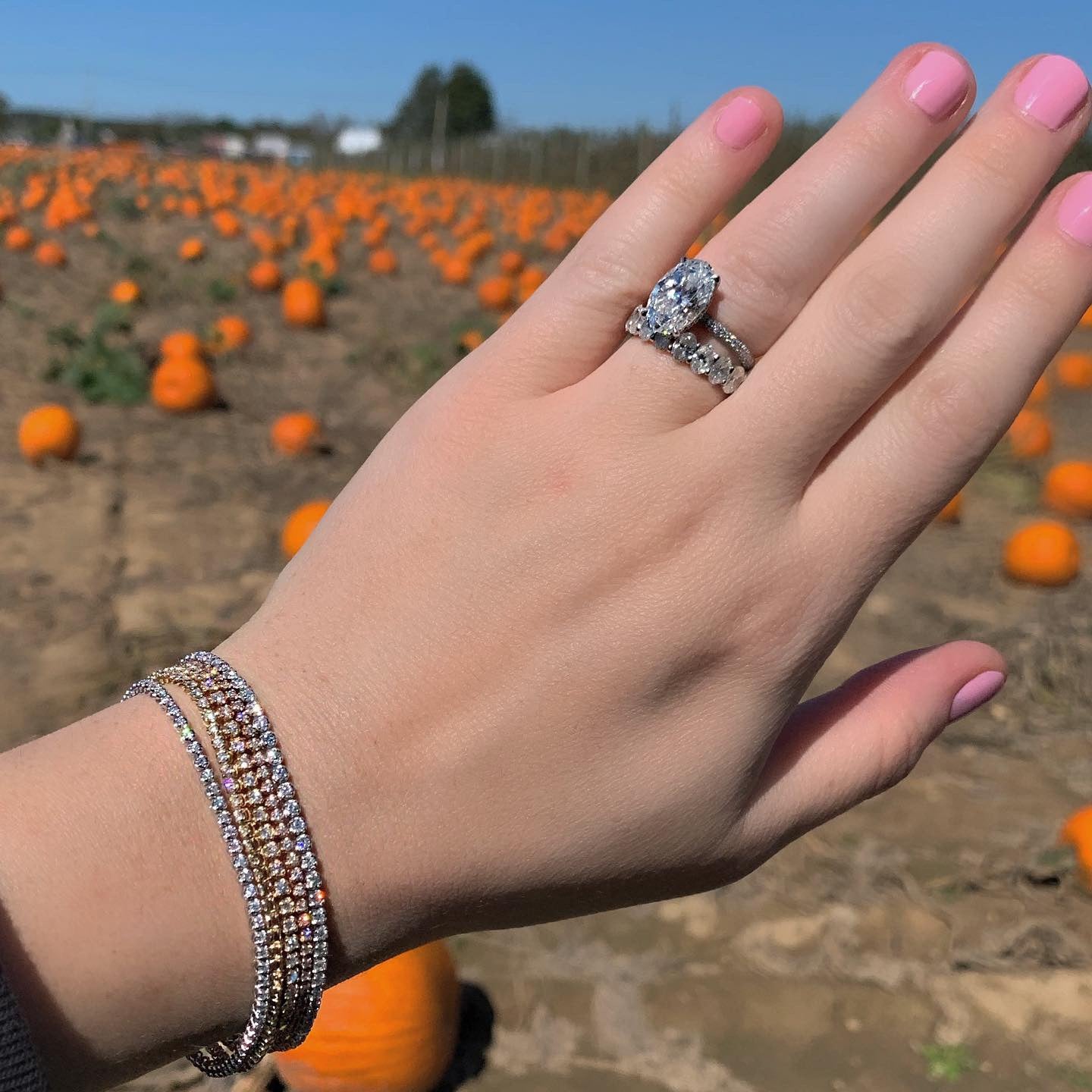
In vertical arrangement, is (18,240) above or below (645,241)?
below

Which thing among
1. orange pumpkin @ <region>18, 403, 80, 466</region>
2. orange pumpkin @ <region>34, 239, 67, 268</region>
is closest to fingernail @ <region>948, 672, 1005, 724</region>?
orange pumpkin @ <region>18, 403, 80, 466</region>

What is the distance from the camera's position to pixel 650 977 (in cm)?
253

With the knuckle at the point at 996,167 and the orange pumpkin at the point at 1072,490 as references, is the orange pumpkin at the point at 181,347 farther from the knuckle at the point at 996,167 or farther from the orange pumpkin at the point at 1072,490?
the knuckle at the point at 996,167

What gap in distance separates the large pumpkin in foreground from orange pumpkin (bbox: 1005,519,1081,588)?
352cm

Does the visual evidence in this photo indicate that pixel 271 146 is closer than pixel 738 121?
No

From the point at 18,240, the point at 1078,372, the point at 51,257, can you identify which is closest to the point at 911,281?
the point at 1078,372

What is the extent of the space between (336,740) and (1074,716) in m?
3.31

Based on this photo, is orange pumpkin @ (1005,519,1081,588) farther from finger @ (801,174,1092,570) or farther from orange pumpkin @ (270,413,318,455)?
finger @ (801,174,1092,570)

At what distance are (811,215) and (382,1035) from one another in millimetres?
1876

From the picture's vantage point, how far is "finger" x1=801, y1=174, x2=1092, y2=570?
1.25 meters

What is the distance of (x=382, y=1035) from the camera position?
2.26 metres

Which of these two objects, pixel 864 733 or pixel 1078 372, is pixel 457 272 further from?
pixel 864 733

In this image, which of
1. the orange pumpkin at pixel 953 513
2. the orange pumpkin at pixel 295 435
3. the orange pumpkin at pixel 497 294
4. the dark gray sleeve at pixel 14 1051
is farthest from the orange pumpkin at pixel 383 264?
the dark gray sleeve at pixel 14 1051

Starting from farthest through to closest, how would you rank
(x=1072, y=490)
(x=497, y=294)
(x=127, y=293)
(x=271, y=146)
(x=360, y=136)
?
(x=271, y=146) < (x=360, y=136) < (x=497, y=294) < (x=127, y=293) < (x=1072, y=490)
